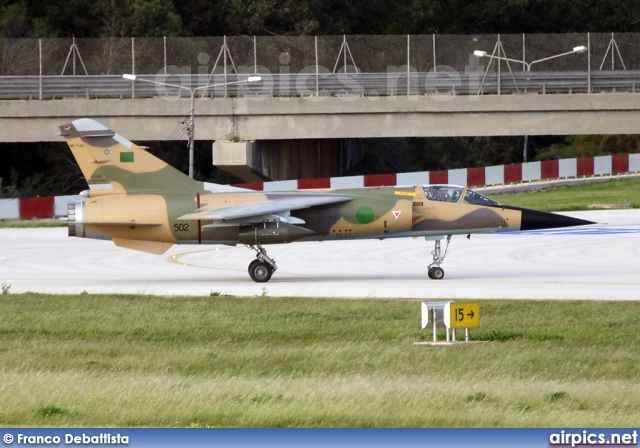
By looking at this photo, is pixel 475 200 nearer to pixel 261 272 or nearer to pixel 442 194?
pixel 442 194

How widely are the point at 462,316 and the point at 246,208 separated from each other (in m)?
9.88

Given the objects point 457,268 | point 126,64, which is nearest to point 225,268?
point 457,268

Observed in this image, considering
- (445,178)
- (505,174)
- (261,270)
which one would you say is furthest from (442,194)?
(505,174)

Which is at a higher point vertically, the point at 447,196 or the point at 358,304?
the point at 447,196

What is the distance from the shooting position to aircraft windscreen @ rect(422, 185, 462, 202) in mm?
25219

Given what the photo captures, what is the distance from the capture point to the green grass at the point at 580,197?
4628 cm

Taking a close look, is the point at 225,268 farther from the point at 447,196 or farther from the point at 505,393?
the point at 505,393

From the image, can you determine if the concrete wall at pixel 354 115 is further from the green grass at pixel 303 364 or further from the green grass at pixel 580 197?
the green grass at pixel 303 364

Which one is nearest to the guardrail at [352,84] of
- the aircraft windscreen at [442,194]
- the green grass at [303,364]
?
the aircraft windscreen at [442,194]

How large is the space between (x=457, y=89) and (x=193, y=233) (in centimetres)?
3270

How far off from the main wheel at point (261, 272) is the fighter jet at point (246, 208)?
2cm

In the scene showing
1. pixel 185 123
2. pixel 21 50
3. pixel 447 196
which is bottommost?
pixel 447 196

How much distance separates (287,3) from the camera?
238 feet

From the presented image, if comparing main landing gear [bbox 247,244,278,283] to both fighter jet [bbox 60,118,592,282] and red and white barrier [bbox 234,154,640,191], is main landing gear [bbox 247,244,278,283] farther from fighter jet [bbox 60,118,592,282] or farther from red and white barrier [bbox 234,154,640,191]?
red and white barrier [bbox 234,154,640,191]
